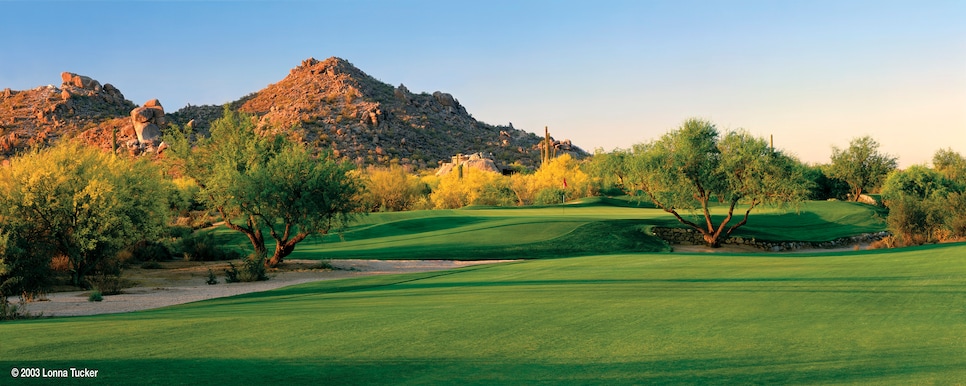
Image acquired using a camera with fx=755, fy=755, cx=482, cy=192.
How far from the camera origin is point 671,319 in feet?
36.2

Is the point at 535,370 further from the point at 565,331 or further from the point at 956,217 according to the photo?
the point at 956,217

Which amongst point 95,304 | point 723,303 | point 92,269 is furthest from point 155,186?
point 723,303

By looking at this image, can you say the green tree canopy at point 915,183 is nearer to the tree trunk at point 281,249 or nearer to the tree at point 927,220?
the tree at point 927,220

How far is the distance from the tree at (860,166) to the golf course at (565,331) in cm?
5623

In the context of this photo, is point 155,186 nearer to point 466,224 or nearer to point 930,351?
point 466,224

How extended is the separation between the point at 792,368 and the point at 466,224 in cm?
3592

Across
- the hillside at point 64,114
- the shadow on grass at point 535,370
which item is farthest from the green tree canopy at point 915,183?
the hillside at point 64,114

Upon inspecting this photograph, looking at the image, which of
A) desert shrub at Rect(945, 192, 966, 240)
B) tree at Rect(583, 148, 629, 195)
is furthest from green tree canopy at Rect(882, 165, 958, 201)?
tree at Rect(583, 148, 629, 195)

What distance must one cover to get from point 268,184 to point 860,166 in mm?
61712

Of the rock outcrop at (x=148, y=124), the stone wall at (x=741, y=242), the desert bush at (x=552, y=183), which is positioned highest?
the rock outcrop at (x=148, y=124)

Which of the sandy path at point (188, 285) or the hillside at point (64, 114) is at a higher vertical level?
the hillside at point (64, 114)

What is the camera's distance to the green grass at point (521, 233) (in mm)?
35531

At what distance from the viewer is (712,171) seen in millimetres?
39125

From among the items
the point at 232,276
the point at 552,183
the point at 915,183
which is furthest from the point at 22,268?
the point at 915,183
